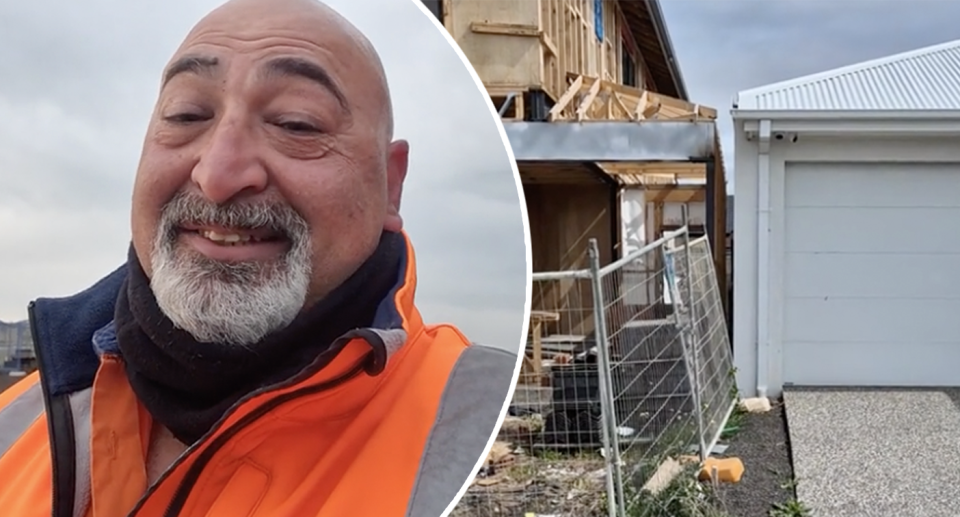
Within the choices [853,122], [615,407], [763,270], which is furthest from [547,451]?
[853,122]

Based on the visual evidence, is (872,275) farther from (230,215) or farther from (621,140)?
(230,215)

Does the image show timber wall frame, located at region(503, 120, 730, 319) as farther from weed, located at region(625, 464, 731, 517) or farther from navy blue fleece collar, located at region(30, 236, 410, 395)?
navy blue fleece collar, located at region(30, 236, 410, 395)

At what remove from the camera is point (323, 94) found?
4.18 ft

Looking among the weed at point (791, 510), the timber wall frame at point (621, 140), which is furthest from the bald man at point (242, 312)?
the timber wall frame at point (621, 140)

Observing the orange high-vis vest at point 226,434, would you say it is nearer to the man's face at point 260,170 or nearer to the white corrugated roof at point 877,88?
the man's face at point 260,170

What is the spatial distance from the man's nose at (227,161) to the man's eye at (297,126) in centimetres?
5

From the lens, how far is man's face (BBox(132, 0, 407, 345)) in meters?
1.24

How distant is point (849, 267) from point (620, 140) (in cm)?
267

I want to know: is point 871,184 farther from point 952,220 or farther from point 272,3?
point 272,3

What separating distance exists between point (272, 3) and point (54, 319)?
0.57m

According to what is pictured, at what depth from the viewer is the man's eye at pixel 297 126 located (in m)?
1.25

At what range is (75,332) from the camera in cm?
133

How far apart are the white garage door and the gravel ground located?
1116mm

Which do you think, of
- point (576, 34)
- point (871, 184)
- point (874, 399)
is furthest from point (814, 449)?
point (576, 34)
